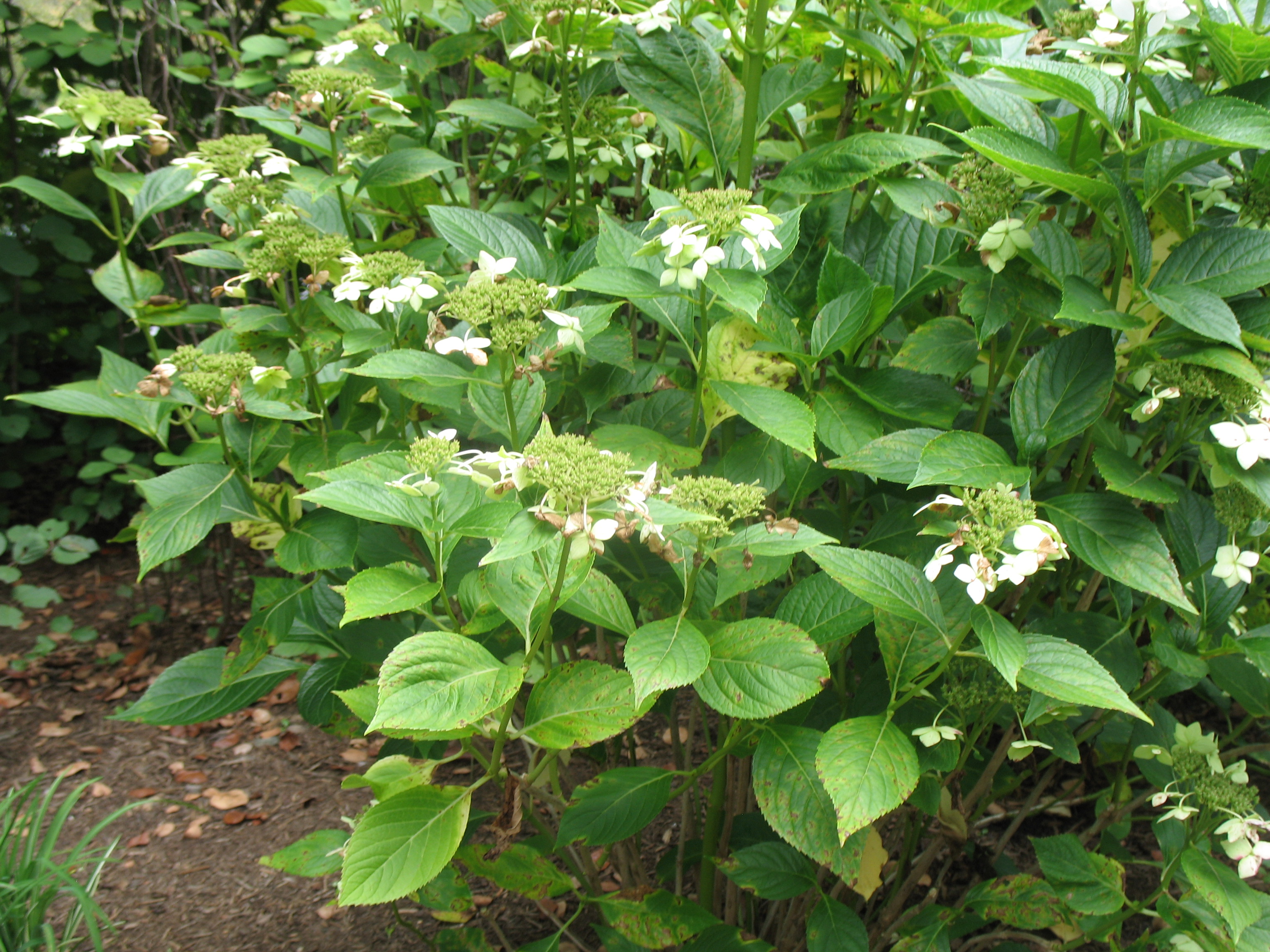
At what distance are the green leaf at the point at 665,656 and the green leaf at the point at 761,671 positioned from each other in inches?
1.6

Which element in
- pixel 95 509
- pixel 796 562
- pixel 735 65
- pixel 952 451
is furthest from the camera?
pixel 95 509

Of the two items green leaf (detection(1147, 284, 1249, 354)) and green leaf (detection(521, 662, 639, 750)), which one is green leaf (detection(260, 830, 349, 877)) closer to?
green leaf (detection(521, 662, 639, 750))

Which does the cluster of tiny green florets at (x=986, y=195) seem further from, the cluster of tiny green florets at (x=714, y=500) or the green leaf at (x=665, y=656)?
the green leaf at (x=665, y=656)

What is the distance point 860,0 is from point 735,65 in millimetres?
349

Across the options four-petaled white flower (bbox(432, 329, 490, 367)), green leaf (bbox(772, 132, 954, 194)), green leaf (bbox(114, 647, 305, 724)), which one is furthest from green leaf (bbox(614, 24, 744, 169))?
green leaf (bbox(114, 647, 305, 724))

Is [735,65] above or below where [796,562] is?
above

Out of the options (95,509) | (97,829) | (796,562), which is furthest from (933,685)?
(95,509)

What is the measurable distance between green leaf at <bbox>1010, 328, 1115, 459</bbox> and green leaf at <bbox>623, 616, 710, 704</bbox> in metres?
0.47

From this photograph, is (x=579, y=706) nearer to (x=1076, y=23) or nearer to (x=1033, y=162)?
(x=1033, y=162)

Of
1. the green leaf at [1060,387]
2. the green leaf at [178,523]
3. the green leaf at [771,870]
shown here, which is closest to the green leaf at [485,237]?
the green leaf at [178,523]

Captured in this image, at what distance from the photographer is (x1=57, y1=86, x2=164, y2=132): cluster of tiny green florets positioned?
1.53 metres

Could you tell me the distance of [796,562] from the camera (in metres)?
1.55

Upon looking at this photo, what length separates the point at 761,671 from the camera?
1.04 metres

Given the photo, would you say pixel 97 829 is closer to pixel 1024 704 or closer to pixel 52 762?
pixel 52 762
